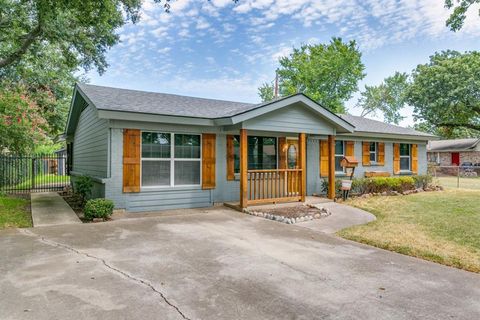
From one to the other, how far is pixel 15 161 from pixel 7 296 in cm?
1405

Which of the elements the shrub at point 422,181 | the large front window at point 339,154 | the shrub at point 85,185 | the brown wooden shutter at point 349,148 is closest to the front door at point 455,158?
the shrub at point 422,181

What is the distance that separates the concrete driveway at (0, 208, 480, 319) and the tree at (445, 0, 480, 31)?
718 centimetres

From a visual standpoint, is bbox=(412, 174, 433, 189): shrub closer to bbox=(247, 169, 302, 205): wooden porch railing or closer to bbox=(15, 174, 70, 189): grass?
bbox=(247, 169, 302, 205): wooden porch railing

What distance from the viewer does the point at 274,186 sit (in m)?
9.78

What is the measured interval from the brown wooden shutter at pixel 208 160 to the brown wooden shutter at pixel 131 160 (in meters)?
1.88

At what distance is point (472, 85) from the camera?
22938mm

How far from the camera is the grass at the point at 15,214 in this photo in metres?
6.74

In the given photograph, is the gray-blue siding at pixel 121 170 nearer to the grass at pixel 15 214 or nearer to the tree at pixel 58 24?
the grass at pixel 15 214

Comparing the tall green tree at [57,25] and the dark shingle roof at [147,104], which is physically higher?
the tall green tree at [57,25]

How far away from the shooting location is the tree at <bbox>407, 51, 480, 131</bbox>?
23172 mm

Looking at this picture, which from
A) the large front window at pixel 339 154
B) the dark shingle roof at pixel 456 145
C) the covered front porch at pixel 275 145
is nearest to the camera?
the covered front porch at pixel 275 145

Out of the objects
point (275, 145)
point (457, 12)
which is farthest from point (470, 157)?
point (275, 145)

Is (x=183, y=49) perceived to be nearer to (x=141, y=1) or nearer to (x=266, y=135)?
(x=141, y=1)

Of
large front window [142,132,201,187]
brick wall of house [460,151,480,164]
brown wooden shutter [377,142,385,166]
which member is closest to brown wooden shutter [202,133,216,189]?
large front window [142,132,201,187]
